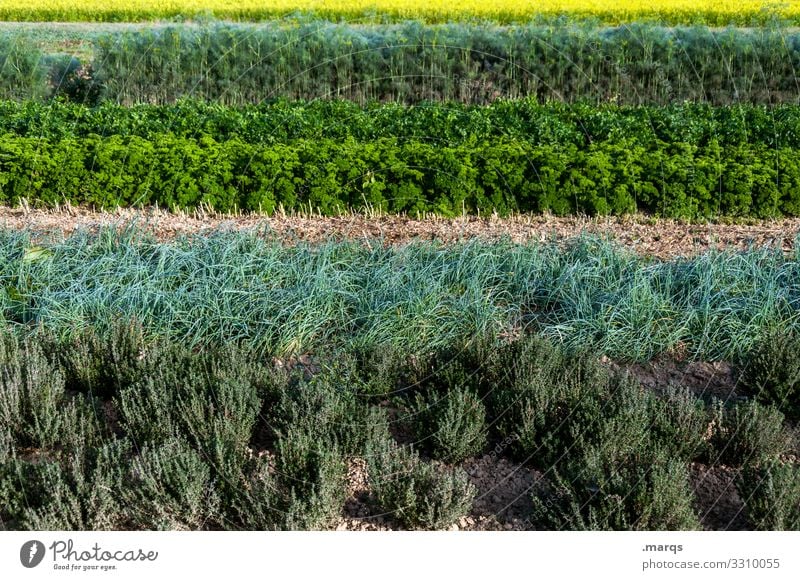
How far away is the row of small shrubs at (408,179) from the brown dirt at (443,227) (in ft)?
0.55

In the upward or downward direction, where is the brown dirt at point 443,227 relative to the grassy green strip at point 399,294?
downward

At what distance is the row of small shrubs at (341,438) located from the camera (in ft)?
15.3

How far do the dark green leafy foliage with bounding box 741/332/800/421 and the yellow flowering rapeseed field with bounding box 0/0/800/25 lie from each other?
49.8 ft

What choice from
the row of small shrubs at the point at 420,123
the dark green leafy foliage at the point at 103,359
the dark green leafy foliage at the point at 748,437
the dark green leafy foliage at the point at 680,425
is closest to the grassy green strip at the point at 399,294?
the dark green leafy foliage at the point at 103,359

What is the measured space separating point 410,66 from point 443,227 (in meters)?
6.64

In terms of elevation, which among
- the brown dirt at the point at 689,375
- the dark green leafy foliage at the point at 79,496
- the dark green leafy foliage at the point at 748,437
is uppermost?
the dark green leafy foliage at the point at 79,496

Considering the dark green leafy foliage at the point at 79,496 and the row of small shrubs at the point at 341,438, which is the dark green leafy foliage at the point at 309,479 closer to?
the row of small shrubs at the point at 341,438

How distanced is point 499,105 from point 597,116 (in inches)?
55.1

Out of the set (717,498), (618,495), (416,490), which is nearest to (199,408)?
(416,490)

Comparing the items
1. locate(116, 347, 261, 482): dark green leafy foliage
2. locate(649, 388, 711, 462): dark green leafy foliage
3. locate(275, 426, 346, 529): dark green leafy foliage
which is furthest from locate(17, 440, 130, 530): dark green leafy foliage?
locate(649, 388, 711, 462): dark green leafy foliage

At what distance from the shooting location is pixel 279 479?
16.6 ft

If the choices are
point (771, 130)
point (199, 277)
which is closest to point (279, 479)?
point (199, 277)

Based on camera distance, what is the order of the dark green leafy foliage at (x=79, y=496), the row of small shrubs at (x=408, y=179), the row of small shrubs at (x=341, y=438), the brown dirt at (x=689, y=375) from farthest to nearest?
the row of small shrubs at (x=408, y=179)
the brown dirt at (x=689, y=375)
the row of small shrubs at (x=341, y=438)
the dark green leafy foliage at (x=79, y=496)

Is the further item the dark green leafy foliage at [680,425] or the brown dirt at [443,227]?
the brown dirt at [443,227]
